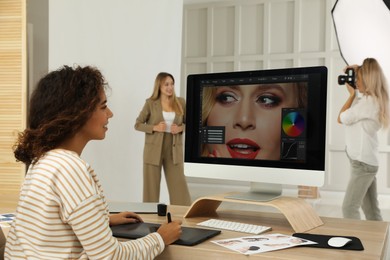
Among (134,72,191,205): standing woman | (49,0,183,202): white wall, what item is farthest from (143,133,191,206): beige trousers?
(49,0,183,202): white wall

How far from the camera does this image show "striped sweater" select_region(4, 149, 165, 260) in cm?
117

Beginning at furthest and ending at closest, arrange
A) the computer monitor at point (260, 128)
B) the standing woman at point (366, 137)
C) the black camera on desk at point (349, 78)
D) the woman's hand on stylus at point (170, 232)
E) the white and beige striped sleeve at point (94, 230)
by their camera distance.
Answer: the black camera on desk at point (349, 78)
the standing woman at point (366, 137)
the computer monitor at point (260, 128)
the woman's hand on stylus at point (170, 232)
the white and beige striped sleeve at point (94, 230)

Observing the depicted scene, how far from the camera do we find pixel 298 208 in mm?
1723

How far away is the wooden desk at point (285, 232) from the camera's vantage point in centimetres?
133

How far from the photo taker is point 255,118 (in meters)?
1.87

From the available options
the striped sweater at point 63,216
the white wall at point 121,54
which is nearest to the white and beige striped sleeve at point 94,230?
the striped sweater at point 63,216

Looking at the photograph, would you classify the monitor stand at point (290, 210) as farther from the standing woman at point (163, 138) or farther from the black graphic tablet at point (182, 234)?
the standing woman at point (163, 138)

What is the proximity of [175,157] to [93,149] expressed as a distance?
84cm

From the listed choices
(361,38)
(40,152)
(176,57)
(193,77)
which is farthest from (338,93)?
(40,152)

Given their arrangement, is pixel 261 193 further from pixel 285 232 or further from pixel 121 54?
pixel 121 54

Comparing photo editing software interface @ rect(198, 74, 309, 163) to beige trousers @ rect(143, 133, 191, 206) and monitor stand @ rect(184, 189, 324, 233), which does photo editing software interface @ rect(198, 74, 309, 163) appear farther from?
beige trousers @ rect(143, 133, 191, 206)

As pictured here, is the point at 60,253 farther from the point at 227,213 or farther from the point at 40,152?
the point at 227,213

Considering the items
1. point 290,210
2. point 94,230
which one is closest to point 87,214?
point 94,230

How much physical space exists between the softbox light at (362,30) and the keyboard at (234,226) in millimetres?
5264
